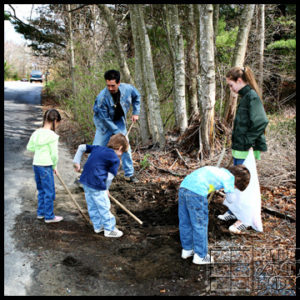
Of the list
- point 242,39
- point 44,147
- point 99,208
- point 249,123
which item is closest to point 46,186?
point 44,147

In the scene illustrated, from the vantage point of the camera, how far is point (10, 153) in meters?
7.82

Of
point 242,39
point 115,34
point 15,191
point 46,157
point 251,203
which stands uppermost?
point 115,34

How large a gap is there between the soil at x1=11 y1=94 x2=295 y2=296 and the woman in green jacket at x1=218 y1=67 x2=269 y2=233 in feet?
2.22

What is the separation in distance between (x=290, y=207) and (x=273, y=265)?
163 centimetres

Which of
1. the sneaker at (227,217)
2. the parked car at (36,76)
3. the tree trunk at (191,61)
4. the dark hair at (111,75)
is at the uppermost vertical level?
the parked car at (36,76)

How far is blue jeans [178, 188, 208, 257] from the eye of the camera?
3.29 m

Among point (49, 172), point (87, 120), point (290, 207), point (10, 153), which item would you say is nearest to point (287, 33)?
point (87, 120)

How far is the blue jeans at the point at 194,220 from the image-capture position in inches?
129

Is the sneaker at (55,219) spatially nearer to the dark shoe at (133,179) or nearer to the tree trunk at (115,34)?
the dark shoe at (133,179)

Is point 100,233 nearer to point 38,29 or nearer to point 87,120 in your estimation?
point 87,120

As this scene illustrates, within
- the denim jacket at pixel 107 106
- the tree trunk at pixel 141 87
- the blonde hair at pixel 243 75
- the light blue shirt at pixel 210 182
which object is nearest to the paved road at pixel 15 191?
the denim jacket at pixel 107 106

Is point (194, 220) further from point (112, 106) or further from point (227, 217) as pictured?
point (112, 106)

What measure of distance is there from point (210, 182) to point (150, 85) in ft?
14.7

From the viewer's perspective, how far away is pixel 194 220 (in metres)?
3.33
